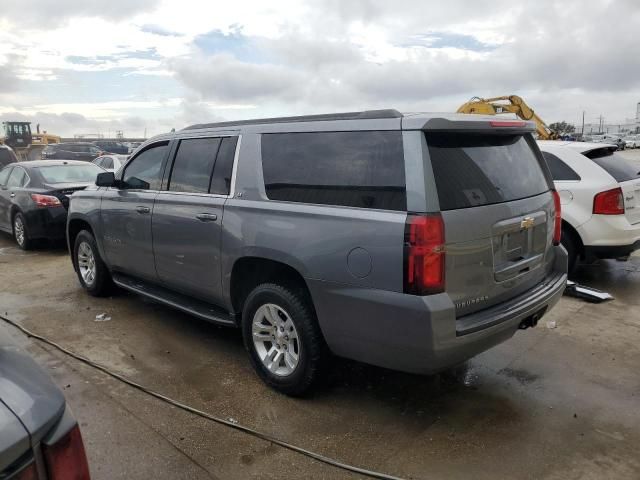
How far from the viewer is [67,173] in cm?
937

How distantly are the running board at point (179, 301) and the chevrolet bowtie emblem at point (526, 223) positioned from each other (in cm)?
222

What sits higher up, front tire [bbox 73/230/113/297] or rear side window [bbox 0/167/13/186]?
rear side window [bbox 0/167/13/186]

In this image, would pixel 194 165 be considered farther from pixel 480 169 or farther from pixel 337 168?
pixel 480 169

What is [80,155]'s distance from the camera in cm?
2795

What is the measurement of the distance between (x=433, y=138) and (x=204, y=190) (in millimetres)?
1971

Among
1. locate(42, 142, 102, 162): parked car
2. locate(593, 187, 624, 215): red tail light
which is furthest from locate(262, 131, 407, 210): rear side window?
locate(42, 142, 102, 162): parked car

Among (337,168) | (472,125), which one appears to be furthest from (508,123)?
(337,168)

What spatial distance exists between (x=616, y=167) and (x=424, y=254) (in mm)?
4662

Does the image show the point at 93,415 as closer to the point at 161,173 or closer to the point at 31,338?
the point at 31,338

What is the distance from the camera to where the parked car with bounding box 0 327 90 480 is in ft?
4.66

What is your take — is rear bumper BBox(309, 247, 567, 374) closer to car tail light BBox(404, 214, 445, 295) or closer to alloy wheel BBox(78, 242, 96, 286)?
car tail light BBox(404, 214, 445, 295)

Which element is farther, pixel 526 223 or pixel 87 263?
pixel 87 263

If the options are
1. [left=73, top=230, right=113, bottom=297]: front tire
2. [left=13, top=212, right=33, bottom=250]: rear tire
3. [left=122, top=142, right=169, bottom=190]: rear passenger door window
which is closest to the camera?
[left=122, top=142, right=169, bottom=190]: rear passenger door window

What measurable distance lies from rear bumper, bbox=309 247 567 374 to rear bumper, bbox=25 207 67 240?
6769 millimetres
